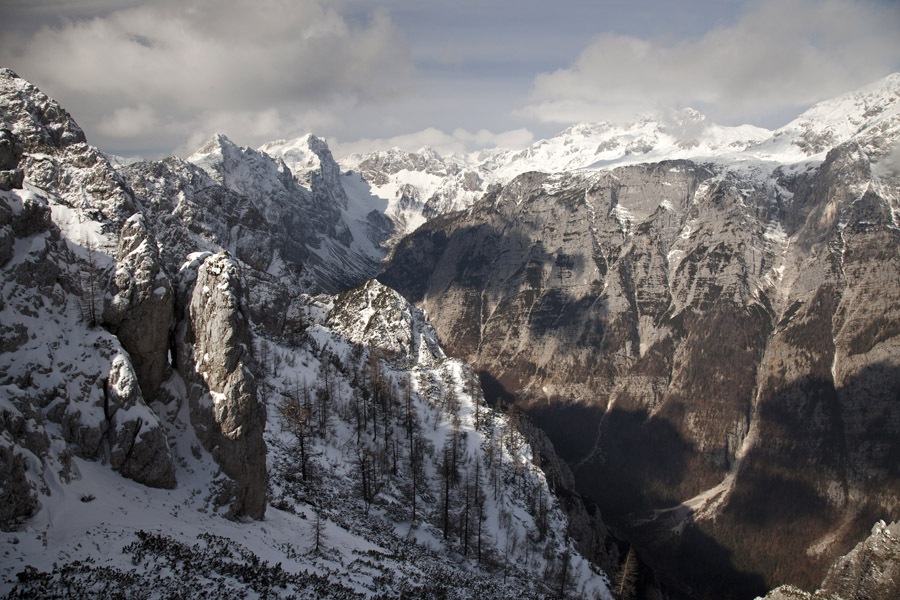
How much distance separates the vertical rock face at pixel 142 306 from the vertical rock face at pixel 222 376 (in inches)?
73.1

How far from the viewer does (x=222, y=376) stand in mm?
36969

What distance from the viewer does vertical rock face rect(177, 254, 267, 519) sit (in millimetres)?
36438

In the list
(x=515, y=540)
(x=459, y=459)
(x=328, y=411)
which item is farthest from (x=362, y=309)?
(x=515, y=540)

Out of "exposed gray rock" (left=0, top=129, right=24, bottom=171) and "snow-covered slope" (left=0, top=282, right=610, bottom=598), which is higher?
"exposed gray rock" (left=0, top=129, right=24, bottom=171)

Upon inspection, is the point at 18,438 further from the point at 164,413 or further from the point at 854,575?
the point at 854,575

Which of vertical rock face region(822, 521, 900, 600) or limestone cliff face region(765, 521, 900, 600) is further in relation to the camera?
vertical rock face region(822, 521, 900, 600)

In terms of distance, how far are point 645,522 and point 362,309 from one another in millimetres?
112057

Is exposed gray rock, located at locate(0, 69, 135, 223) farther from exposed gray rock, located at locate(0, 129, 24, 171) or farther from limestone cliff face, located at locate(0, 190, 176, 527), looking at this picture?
limestone cliff face, located at locate(0, 190, 176, 527)

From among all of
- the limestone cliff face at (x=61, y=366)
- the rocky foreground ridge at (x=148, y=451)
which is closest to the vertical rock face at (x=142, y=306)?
the rocky foreground ridge at (x=148, y=451)

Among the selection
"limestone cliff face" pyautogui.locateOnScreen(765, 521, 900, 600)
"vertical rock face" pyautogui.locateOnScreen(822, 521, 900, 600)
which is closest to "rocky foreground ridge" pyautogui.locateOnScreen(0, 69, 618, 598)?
"limestone cliff face" pyautogui.locateOnScreen(765, 521, 900, 600)

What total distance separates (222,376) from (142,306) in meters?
7.27

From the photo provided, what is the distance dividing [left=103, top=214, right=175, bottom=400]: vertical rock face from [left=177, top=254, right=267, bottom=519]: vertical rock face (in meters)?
1.86

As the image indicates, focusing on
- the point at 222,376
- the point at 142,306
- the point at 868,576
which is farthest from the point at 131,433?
the point at 868,576

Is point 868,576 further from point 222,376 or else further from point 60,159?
point 60,159
